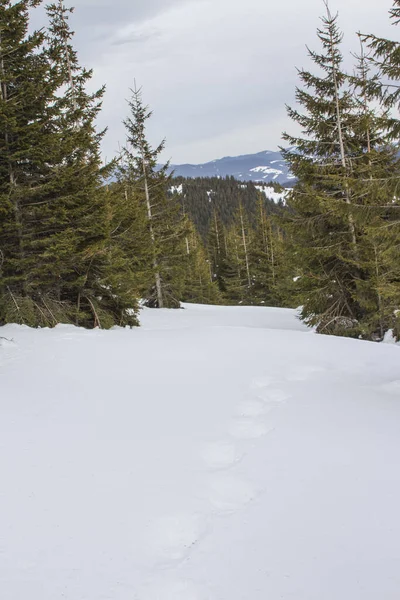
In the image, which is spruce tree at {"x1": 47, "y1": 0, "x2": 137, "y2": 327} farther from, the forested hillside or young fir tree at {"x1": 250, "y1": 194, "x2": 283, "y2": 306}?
the forested hillside

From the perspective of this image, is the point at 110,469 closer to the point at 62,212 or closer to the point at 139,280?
the point at 62,212

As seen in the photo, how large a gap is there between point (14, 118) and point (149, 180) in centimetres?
1376

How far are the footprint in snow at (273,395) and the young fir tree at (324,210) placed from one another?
7534 millimetres

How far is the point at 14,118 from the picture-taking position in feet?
29.5

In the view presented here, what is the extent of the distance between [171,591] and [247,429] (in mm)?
2434

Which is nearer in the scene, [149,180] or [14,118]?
[14,118]

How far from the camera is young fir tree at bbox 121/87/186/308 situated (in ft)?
72.6

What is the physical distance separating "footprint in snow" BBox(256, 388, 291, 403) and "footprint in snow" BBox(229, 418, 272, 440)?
0.82 meters

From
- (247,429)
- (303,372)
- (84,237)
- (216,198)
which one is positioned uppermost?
(216,198)

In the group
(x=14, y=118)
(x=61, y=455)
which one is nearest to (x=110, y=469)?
(x=61, y=455)

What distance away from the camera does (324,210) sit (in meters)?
12.2

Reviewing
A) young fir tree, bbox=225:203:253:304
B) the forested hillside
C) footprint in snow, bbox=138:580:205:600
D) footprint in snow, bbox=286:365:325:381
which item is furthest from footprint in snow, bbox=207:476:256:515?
the forested hillside

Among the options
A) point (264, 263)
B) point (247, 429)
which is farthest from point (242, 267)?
point (247, 429)

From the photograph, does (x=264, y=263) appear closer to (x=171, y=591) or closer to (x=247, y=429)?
(x=247, y=429)
